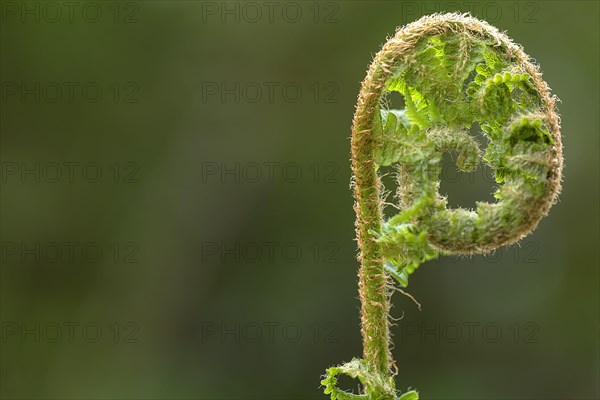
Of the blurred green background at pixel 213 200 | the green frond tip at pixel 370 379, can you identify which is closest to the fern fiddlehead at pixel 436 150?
the green frond tip at pixel 370 379

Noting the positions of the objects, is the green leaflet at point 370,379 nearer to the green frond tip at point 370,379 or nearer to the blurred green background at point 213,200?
the green frond tip at point 370,379

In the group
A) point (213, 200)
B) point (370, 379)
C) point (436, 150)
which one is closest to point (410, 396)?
point (370, 379)

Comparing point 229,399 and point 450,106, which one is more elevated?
point 229,399

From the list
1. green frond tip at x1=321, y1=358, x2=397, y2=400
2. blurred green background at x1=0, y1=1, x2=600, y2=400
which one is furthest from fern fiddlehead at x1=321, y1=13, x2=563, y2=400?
blurred green background at x1=0, y1=1, x2=600, y2=400

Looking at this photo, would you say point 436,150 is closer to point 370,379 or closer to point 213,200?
point 370,379

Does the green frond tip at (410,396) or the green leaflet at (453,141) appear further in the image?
the green frond tip at (410,396)

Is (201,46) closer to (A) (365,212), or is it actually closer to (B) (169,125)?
(B) (169,125)

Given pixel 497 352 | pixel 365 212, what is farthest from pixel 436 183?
pixel 497 352
